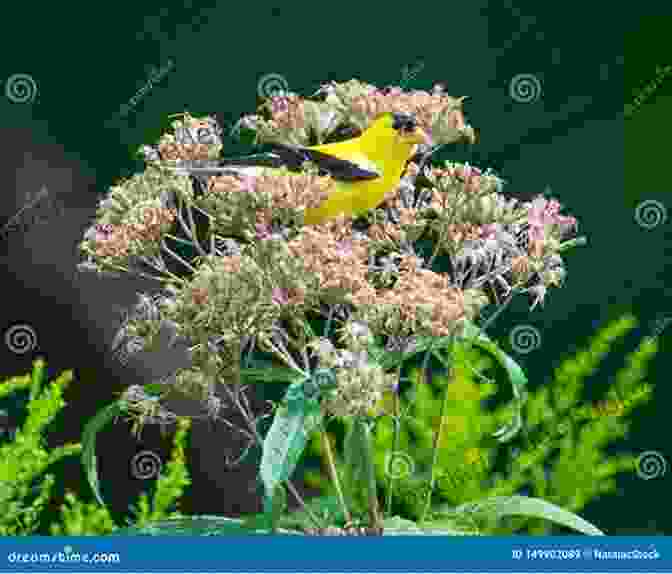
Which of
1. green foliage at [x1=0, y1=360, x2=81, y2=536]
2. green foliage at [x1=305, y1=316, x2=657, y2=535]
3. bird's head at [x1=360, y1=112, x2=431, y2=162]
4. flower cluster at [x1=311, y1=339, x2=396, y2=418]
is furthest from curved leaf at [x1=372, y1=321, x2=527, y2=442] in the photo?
green foliage at [x1=0, y1=360, x2=81, y2=536]

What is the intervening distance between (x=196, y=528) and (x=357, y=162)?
0.67 metres

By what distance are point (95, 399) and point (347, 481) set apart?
3.77 ft

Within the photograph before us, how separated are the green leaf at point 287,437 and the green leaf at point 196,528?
0.43 feet

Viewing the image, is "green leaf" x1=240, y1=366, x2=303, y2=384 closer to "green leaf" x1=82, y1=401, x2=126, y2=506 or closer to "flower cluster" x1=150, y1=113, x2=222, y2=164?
"green leaf" x1=82, y1=401, x2=126, y2=506

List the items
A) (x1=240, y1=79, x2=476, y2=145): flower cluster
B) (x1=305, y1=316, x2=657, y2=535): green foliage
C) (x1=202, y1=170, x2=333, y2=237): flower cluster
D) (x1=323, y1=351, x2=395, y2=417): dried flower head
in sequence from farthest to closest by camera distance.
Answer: (x1=305, y1=316, x2=657, y2=535): green foliage < (x1=240, y1=79, x2=476, y2=145): flower cluster < (x1=202, y1=170, x2=333, y2=237): flower cluster < (x1=323, y1=351, x2=395, y2=417): dried flower head

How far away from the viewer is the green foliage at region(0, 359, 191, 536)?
2748 millimetres

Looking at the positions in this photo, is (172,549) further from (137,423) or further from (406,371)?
(406,371)

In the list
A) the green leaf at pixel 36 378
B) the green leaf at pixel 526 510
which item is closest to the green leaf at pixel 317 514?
the green leaf at pixel 526 510

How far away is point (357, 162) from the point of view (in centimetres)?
207

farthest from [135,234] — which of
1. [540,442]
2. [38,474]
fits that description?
[540,442]

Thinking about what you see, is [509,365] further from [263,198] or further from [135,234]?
[135,234]

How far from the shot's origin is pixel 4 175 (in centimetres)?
306

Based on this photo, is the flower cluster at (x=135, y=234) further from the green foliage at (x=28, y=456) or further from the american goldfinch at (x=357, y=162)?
the green foliage at (x=28, y=456)

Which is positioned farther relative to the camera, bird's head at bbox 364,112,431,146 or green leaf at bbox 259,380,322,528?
bird's head at bbox 364,112,431,146
